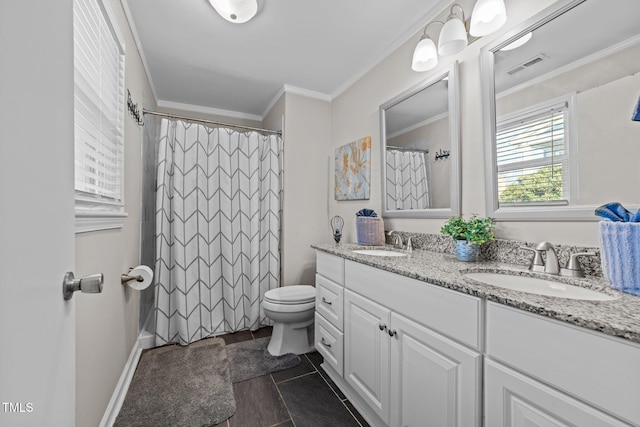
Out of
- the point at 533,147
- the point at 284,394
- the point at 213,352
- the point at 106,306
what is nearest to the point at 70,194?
the point at 106,306

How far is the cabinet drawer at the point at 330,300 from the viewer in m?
1.63

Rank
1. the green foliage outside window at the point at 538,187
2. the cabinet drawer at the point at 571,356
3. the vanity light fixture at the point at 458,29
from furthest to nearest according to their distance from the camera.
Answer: the vanity light fixture at the point at 458,29, the green foliage outside window at the point at 538,187, the cabinet drawer at the point at 571,356

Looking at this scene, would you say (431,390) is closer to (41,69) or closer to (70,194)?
(70,194)

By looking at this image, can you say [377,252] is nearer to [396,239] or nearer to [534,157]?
[396,239]

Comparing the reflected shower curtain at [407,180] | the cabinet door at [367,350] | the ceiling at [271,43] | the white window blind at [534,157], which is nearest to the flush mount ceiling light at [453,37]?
the ceiling at [271,43]

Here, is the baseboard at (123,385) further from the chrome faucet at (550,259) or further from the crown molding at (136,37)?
the crown molding at (136,37)

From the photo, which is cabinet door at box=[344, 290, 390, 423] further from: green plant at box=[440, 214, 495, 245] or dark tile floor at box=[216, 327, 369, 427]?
green plant at box=[440, 214, 495, 245]

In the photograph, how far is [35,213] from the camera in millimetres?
444

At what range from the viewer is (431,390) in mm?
1003

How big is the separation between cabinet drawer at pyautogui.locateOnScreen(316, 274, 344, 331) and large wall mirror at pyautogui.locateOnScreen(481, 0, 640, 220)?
966mm

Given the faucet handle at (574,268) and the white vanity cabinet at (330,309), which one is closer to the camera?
the faucet handle at (574,268)

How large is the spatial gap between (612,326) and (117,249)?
201 centimetres

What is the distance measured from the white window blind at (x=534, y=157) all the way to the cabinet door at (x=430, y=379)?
2.52 feet

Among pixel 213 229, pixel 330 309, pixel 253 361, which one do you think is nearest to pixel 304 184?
pixel 213 229
